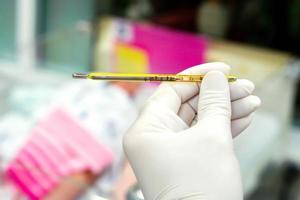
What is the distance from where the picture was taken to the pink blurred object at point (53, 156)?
1.54m

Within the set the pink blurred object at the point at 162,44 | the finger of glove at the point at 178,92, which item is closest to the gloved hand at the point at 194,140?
the finger of glove at the point at 178,92

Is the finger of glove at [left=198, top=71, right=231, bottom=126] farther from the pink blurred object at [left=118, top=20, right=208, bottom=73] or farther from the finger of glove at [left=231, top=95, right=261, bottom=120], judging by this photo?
the pink blurred object at [left=118, top=20, right=208, bottom=73]

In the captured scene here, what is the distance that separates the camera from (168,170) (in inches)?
31.1

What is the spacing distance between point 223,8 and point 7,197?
115cm

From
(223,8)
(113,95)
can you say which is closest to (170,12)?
(223,8)

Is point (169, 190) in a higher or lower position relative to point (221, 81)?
lower

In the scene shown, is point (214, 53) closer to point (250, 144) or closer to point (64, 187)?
point (250, 144)

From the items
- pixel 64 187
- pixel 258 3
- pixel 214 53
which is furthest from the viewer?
pixel 258 3

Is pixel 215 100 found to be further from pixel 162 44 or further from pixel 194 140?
pixel 162 44

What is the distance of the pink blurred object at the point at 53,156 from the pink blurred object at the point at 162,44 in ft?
1.07

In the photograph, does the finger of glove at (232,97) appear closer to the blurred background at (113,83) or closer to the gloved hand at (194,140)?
the gloved hand at (194,140)

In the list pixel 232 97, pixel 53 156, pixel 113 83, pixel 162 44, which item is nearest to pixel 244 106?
pixel 232 97

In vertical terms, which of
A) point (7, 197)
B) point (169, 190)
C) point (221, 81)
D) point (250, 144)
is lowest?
point (7, 197)

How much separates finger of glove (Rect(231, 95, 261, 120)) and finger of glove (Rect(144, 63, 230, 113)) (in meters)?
0.05
